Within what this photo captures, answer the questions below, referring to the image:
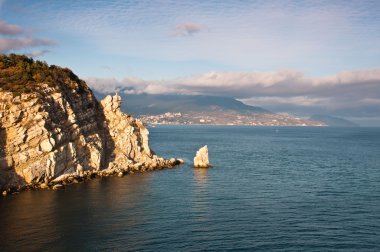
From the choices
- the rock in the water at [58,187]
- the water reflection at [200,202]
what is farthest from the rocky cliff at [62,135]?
the water reflection at [200,202]

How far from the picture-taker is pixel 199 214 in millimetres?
64125

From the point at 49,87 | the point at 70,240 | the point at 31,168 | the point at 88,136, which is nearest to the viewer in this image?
the point at 70,240

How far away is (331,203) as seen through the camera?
7188 cm

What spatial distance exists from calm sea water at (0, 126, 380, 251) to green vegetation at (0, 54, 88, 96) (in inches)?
1120

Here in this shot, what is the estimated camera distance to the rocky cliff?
278ft

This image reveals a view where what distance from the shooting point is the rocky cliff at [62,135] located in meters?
84.7

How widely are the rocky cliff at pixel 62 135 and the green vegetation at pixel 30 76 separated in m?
0.33

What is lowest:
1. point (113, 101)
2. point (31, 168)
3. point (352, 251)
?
point (352, 251)

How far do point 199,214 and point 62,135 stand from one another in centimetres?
4732

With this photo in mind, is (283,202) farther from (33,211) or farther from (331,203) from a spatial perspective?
(33,211)

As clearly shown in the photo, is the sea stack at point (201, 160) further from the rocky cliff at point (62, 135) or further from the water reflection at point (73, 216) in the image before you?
the water reflection at point (73, 216)

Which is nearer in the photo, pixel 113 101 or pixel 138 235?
pixel 138 235

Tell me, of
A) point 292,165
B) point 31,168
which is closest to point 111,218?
point 31,168

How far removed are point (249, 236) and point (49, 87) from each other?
232ft
